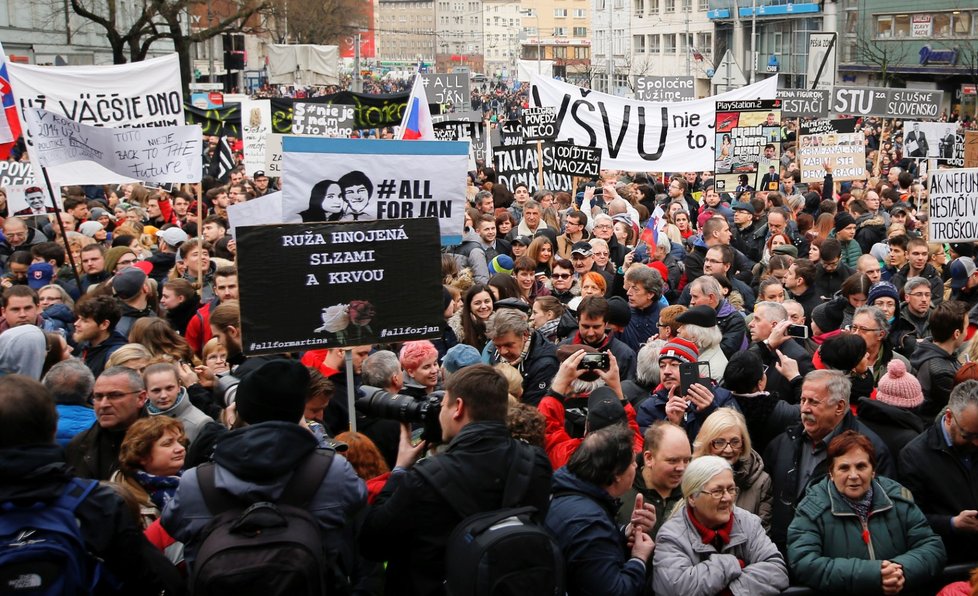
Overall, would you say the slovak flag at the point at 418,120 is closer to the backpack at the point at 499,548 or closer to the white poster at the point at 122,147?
the white poster at the point at 122,147

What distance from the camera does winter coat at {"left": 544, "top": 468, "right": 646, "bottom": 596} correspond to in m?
3.84

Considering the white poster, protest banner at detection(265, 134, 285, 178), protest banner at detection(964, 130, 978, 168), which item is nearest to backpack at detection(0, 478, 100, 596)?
the white poster

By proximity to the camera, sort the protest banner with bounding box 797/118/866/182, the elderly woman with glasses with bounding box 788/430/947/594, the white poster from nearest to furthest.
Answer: the elderly woman with glasses with bounding box 788/430/947/594, the white poster, the protest banner with bounding box 797/118/866/182

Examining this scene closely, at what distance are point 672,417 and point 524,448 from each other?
154 cm

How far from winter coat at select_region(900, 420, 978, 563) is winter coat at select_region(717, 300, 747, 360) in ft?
7.35

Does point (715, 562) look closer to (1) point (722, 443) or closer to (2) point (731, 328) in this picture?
(1) point (722, 443)

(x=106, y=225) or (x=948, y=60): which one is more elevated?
(x=948, y=60)

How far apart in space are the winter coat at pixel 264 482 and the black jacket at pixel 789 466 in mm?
2111

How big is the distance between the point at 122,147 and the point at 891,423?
730 centimetres

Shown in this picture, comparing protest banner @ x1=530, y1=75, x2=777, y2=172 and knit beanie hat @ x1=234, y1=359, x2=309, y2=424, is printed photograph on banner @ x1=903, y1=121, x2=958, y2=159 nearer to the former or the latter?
protest banner @ x1=530, y1=75, x2=777, y2=172

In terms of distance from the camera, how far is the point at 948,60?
4747 centimetres

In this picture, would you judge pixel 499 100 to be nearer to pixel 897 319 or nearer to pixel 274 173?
pixel 274 173

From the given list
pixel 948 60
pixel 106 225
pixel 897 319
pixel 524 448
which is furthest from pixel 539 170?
pixel 948 60

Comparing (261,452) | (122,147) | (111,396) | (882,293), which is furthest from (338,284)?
(122,147)
